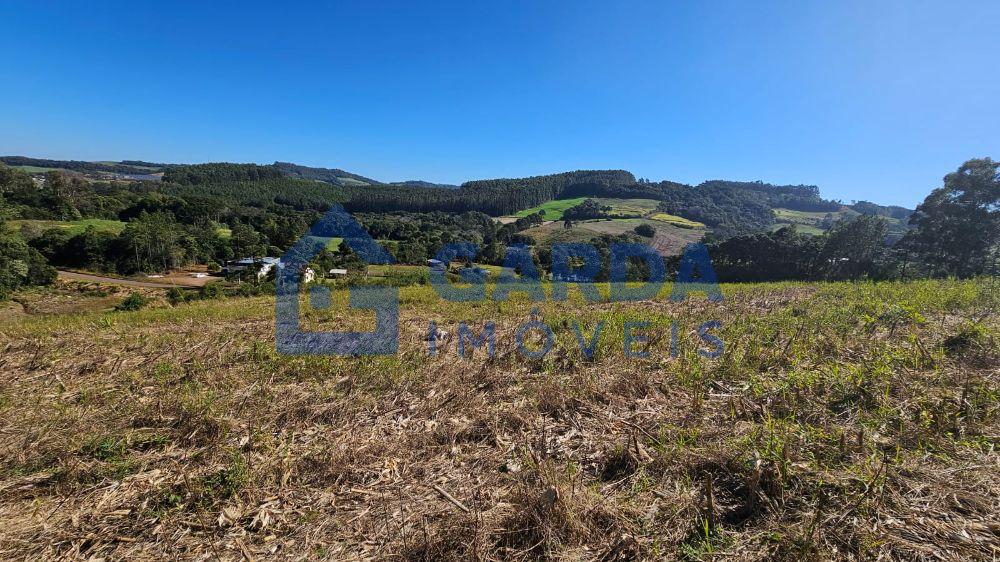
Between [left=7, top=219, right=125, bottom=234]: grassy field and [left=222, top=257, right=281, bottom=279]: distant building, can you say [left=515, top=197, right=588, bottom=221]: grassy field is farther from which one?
[left=7, top=219, right=125, bottom=234]: grassy field

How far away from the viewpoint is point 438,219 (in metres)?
74.7

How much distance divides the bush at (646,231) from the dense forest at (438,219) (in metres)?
8.39

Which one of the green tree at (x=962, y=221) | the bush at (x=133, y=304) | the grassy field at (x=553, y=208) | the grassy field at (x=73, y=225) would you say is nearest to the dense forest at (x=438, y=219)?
the green tree at (x=962, y=221)

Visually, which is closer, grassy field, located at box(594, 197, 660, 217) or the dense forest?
the dense forest

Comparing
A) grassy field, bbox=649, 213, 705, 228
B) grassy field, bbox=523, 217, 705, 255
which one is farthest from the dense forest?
grassy field, bbox=523, 217, 705, 255

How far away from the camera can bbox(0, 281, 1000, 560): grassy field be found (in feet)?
6.49

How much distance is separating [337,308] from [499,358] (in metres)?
6.16

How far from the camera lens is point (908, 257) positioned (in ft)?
89.7

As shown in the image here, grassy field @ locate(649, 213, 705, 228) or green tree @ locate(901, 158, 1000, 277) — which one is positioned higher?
grassy field @ locate(649, 213, 705, 228)

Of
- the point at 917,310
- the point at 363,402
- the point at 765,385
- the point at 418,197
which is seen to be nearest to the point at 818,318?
the point at 917,310

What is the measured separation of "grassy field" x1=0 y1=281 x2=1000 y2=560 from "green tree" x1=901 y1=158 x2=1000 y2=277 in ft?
93.2

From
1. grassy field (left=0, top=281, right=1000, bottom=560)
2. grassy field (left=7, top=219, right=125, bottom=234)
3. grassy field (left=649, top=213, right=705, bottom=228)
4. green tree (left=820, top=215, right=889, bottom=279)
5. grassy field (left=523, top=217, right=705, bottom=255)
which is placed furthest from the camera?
grassy field (left=649, top=213, right=705, bottom=228)

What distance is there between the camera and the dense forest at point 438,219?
24141 millimetres

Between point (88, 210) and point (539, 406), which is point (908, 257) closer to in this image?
point (539, 406)
